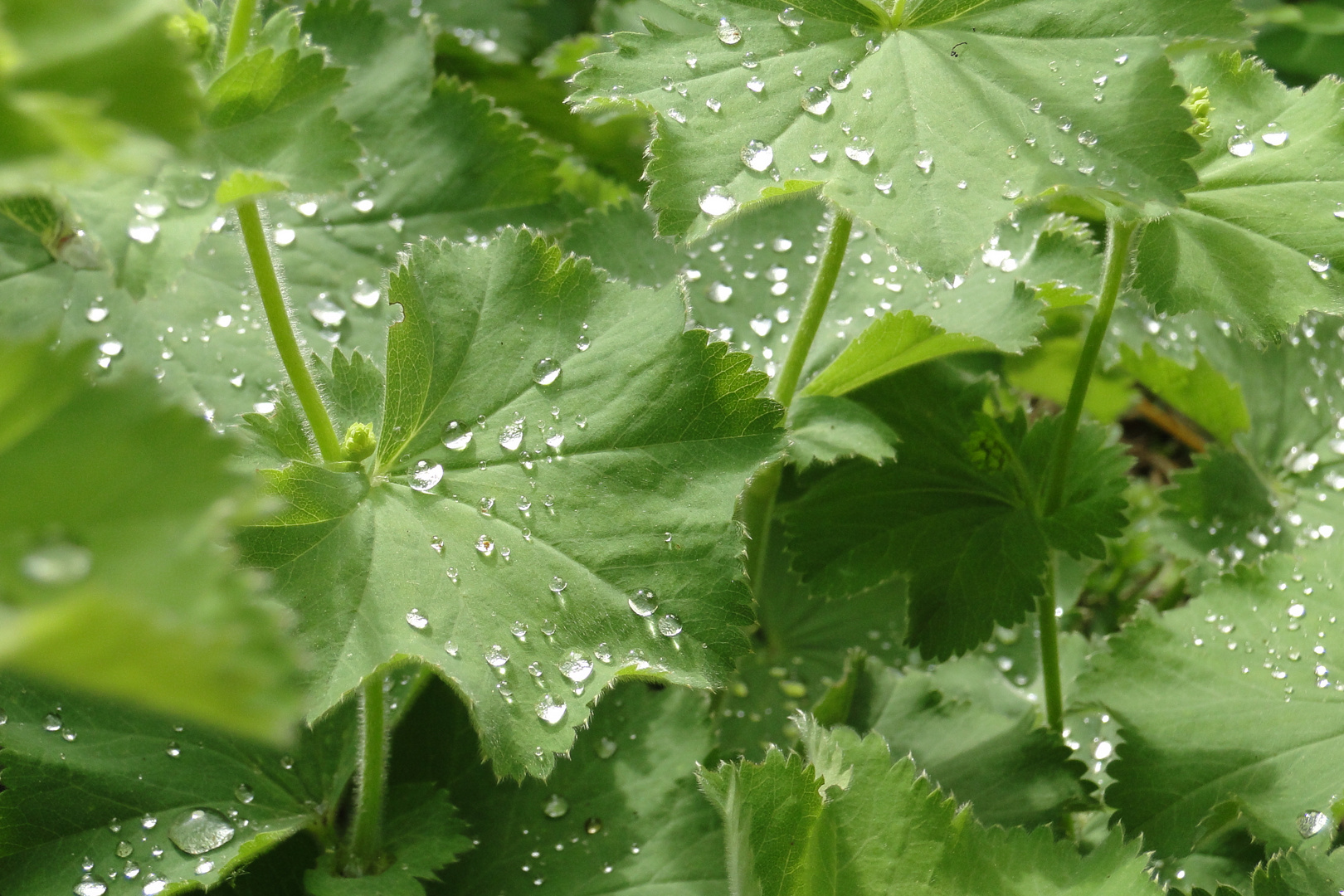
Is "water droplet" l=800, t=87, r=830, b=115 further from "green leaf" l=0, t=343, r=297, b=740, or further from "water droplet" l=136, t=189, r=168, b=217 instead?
"green leaf" l=0, t=343, r=297, b=740

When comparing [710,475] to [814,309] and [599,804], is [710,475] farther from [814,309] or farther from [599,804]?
[599,804]

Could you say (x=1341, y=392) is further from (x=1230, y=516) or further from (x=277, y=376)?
(x=277, y=376)

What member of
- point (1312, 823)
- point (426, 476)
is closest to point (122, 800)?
point (426, 476)

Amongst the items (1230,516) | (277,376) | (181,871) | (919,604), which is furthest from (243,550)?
(1230,516)

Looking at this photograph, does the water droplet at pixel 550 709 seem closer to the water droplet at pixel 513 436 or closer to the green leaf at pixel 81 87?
the water droplet at pixel 513 436

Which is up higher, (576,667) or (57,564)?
(57,564)

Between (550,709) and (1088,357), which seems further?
(1088,357)
